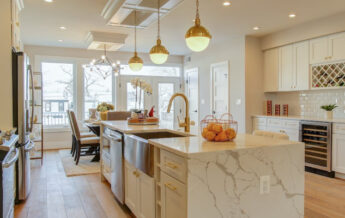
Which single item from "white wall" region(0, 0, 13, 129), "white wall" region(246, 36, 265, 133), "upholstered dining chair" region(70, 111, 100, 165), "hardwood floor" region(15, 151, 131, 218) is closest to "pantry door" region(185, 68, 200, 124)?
"white wall" region(246, 36, 265, 133)

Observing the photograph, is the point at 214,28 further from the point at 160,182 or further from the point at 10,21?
the point at 160,182

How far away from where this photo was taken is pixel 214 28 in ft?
17.8

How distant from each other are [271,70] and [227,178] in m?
4.73

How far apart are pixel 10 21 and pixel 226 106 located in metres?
4.76

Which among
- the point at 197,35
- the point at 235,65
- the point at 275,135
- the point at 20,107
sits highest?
the point at 235,65

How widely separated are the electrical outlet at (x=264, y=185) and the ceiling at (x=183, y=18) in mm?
2886

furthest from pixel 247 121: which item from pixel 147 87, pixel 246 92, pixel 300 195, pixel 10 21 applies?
pixel 10 21

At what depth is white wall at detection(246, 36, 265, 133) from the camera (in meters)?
5.96

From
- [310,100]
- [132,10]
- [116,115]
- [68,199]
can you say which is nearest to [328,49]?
[310,100]

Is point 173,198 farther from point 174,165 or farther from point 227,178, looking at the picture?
point 227,178

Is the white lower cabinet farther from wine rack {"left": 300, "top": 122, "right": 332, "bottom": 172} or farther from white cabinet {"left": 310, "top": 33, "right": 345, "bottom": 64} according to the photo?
white cabinet {"left": 310, "top": 33, "right": 345, "bottom": 64}

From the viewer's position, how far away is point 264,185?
1.90 metres

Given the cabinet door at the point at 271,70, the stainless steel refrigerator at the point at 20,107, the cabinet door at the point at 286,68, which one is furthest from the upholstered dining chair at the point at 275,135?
the cabinet door at the point at 271,70

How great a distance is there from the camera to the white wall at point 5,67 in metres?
3.12
